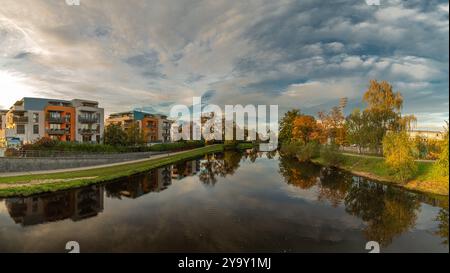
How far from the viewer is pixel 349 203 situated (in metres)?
17.9

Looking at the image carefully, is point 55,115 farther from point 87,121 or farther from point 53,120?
point 87,121

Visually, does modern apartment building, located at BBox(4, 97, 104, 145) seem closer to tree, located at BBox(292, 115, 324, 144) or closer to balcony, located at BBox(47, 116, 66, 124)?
balcony, located at BBox(47, 116, 66, 124)

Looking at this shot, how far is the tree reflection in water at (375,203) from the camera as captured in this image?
12.7 meters

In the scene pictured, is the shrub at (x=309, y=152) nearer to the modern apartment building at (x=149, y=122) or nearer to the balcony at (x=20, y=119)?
the modern apartment building at (x=149, y=122)

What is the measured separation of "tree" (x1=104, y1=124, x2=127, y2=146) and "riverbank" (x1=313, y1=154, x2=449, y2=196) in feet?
137

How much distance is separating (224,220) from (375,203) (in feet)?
42.1

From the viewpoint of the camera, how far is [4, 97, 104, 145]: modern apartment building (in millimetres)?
50906

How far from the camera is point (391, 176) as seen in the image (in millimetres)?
24828

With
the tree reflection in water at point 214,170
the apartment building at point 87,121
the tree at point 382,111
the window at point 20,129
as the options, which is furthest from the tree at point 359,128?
the window at point 20,129

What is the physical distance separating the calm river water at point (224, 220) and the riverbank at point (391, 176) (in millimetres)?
2187

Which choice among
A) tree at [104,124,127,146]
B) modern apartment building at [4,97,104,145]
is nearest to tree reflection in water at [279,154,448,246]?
tree at [104,124,127,146]
